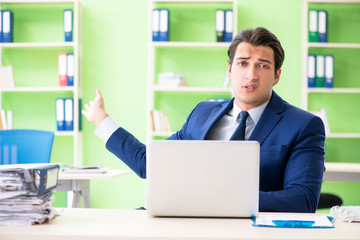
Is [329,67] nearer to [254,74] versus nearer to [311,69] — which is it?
[311,69]

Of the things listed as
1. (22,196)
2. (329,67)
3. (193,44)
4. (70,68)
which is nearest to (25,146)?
(70,68)

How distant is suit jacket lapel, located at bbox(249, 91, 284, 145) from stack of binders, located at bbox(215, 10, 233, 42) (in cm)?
273

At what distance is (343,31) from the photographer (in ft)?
15.8

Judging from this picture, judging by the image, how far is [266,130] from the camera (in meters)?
1.85

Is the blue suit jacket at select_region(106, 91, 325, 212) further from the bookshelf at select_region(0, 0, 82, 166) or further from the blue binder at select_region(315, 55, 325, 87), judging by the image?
the bookshelf at select_region(0, 0, 82, 166)

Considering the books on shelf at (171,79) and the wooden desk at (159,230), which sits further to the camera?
the books on shelf at (171,79)

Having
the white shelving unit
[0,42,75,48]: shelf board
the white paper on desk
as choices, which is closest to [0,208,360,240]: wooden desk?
the white paper on desk

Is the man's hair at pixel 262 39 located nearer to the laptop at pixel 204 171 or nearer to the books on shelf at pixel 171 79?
the laptop at pixel 204 171

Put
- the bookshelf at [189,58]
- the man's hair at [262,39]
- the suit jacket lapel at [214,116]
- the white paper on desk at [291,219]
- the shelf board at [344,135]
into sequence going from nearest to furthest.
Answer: the white paper on desk at [291,219], the man's hair at [262,39], the suit jacket lapel at [214,116], the shelf board at [344,135], the bookshelf at [189,58]

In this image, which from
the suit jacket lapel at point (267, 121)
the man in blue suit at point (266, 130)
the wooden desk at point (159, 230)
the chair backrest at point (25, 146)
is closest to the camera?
the wooden desk at point (159, 230)

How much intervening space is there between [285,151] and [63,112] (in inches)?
126

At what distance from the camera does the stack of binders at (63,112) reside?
15.1 ft

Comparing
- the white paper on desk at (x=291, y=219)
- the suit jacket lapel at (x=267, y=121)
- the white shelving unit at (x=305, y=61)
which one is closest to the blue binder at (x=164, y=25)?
the white shelving unit at (x=305, y=61)

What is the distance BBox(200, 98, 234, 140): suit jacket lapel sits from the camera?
2.06 meters
